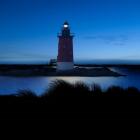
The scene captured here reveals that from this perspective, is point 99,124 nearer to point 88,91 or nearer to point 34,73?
point 88,91

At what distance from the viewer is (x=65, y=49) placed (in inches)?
1593

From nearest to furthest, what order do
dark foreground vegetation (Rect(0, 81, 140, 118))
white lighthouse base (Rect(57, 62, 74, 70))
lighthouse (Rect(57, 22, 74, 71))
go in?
1. dark foreground vegetation (Rect(0, 81, 140, 118))
2. lighthouse (Rect(57, 22, 74, 71))
3. white lighthouse base (Rect(57, 62, 74, 70))

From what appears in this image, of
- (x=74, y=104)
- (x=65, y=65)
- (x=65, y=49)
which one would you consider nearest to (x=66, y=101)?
(x=74, y=104)

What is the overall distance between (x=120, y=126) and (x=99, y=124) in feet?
0.97

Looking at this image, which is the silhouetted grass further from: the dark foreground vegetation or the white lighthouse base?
the white lighthouse base

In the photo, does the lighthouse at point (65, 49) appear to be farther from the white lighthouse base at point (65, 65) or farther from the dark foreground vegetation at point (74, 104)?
the dark foreground vegetation at point (74, 104)

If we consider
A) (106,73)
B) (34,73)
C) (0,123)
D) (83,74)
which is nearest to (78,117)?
(0,123)

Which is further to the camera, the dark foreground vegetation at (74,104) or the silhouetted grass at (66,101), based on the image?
the silhouetted grass at (66,101)

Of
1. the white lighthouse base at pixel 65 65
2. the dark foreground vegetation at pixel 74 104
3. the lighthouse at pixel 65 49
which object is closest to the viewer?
the dark foreground vegetation at pixel 74 104

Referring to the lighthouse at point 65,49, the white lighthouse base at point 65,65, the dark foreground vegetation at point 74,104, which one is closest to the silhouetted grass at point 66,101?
the dark foreground vegetation at point 74,104

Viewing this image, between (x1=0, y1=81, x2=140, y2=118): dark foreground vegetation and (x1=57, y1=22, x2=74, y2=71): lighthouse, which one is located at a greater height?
(x1=57, y1=22, x2=74, y2=71): lighthouse

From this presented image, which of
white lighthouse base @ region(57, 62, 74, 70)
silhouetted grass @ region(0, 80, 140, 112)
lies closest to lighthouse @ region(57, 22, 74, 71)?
white lighthouse base @ region(57, 62, 74, 70)

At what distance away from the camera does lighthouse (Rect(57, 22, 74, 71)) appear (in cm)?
3872

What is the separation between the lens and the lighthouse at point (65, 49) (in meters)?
38.7
